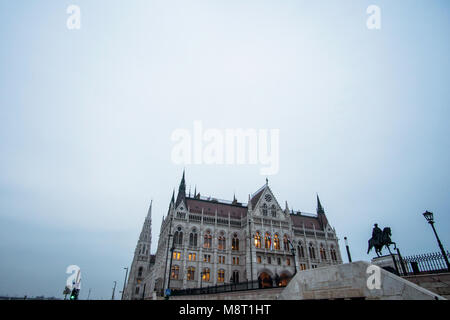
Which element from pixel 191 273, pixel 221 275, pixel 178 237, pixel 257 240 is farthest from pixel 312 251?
pixel 178 237

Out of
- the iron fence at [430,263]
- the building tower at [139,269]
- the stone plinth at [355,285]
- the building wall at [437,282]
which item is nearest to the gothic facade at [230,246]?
the building tower at [139,269]

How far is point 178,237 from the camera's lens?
49.1 meters

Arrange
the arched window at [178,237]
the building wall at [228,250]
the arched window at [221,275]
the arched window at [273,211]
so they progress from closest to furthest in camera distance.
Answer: the building wall at [228,250], the arched window at [178,237], the arched window at [221,275], the arched window at [273,211]

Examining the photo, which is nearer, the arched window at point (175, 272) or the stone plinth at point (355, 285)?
the stone plinth at point (355, 285)

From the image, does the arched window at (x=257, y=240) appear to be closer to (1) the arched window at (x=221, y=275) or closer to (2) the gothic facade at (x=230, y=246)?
(2) the gothic facade at (x=230, y=246)

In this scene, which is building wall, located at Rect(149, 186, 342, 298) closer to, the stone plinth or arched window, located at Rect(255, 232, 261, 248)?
arched window, located at Rect(255, 232, 261, 248)

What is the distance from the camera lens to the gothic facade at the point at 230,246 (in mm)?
47125

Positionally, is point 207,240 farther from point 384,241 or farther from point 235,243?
point 384,241
